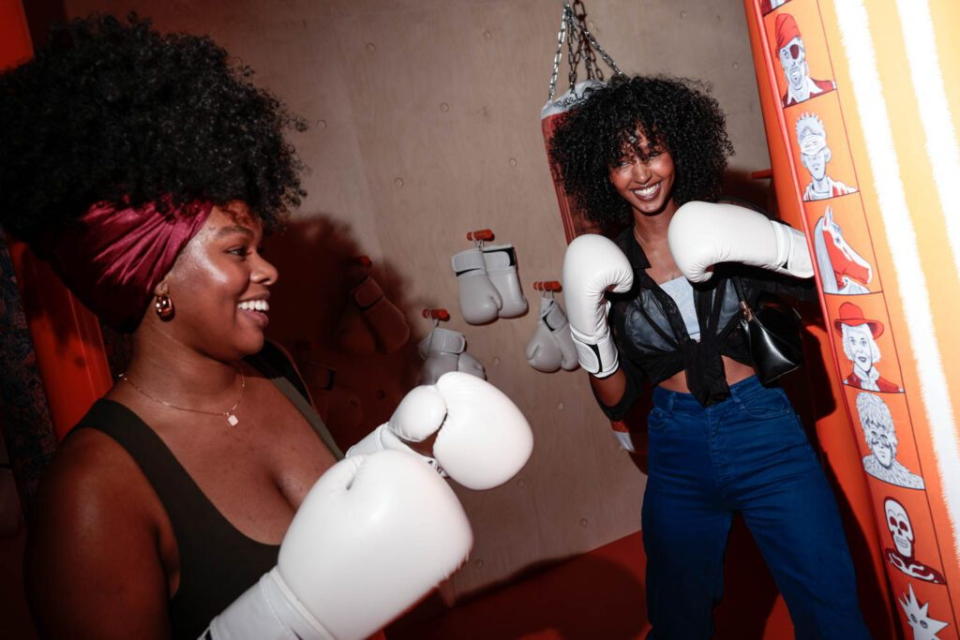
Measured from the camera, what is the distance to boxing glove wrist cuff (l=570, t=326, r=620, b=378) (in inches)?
78.5

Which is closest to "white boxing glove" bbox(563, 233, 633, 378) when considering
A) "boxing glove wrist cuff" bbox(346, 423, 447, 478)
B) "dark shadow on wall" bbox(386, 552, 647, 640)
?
"boxing glove wrist cuff" bbox(346, 423, 447, 478)

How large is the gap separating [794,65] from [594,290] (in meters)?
0.78

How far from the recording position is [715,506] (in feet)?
6.38

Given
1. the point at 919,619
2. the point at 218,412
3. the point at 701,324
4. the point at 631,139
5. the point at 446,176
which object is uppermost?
the point at 446,176

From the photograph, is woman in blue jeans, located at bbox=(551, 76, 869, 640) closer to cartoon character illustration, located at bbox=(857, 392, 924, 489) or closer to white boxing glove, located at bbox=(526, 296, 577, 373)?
cartoon character illustration, located at bbox=(857, 392, 924, 489)

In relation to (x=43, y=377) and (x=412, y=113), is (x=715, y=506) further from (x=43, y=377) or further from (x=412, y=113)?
(x=412, y=113)

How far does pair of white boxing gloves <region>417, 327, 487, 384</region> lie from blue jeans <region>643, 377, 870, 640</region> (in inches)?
39.8

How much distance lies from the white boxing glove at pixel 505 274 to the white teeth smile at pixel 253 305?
1.81 meters

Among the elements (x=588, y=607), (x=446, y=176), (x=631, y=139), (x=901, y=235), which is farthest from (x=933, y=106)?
(x=588, y=607)

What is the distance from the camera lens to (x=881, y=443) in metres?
1.31

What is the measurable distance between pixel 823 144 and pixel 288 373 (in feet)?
3.86

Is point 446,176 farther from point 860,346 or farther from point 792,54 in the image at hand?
point 860,346

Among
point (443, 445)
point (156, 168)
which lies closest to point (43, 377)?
point (156, 168)

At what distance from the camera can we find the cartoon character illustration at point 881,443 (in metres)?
1.27
